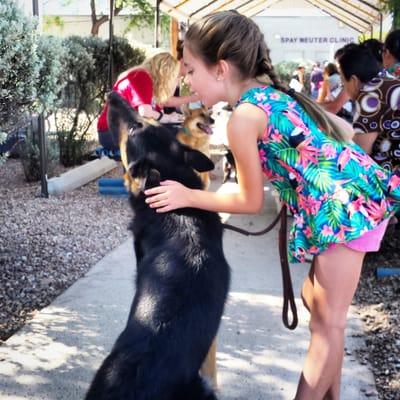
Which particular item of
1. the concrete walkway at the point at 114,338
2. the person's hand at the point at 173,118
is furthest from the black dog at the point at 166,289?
the person's hand at the point at 173,118

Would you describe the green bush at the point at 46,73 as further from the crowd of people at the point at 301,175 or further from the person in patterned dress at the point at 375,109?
the person in patterned dress at the point at 375,109

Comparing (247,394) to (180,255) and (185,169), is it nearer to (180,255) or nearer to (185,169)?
(180,255)

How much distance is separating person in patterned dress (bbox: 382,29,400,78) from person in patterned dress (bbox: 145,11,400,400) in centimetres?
308

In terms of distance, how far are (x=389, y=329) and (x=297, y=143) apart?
2050 millimetres

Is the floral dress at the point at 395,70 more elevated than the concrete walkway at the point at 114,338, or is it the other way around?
the floral dress at the point at 395,70

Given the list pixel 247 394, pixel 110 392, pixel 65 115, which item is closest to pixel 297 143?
pixel 110 392

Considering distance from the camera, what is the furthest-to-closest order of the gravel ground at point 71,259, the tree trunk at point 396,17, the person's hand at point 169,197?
the tree trunk at point 396,17
the gravel ground at point 71,259
the person's hand at point 169,197

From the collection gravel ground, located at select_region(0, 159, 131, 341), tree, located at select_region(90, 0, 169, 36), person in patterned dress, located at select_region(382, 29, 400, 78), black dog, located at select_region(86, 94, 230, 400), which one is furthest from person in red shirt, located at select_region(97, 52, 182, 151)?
tree, located at select_region(90, 0, 169, 36)

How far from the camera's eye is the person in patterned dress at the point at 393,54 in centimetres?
510

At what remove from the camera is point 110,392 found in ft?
6.34

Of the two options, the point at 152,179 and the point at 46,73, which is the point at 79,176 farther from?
the point at 152,179

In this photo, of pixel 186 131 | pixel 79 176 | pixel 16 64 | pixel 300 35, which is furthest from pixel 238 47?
pixel 300 35

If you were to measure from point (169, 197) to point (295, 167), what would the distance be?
0.55 m

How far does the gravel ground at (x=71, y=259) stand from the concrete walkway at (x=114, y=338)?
0.13 meters
